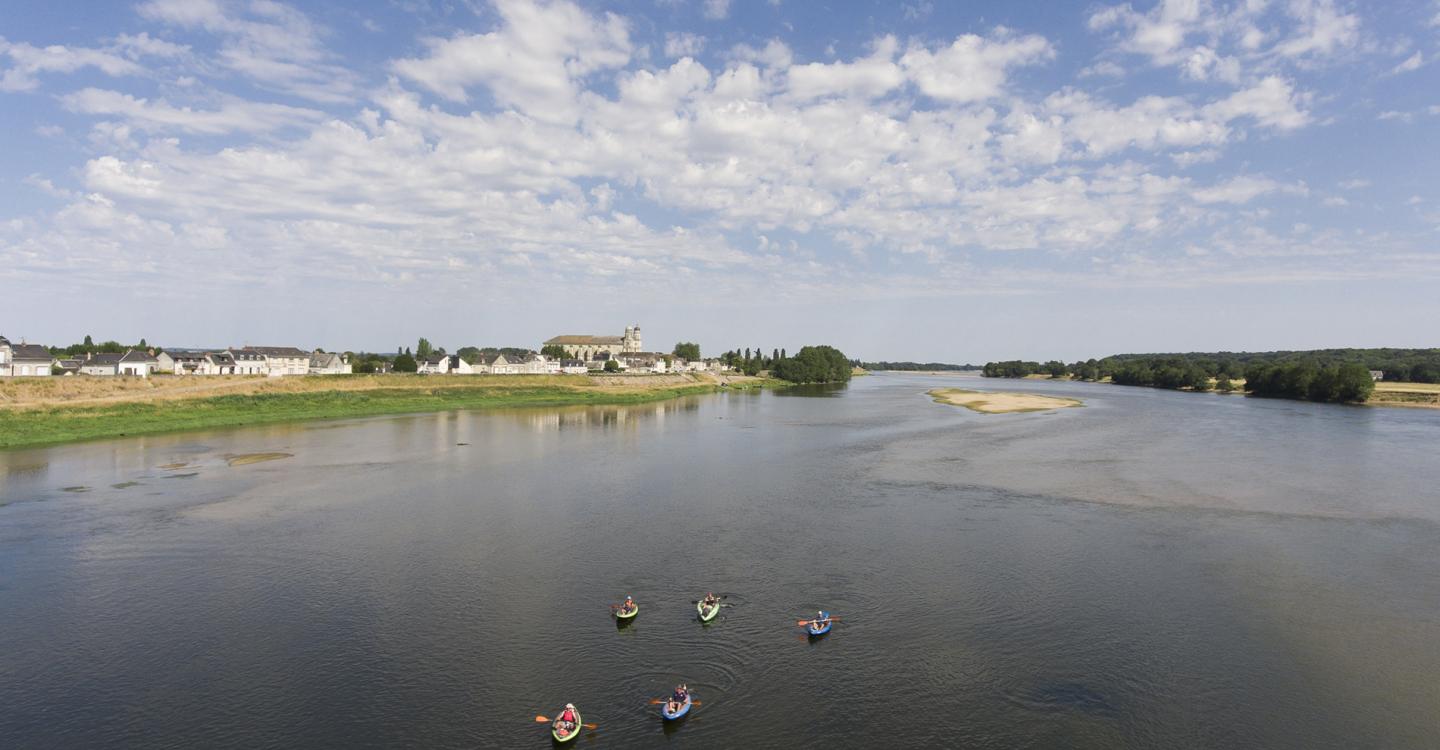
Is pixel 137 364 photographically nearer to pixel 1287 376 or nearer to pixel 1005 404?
pixel 1005 404

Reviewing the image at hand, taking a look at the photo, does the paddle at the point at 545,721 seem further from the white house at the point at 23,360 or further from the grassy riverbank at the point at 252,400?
the white house at the point at 23,360

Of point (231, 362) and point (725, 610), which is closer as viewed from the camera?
point (725, 610)

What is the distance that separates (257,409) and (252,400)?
3.07m

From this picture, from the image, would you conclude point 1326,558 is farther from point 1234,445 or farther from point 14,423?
point 14,423

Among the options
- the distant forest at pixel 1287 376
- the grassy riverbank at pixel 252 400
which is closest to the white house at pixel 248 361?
the grassy riverbank at pixel 252 400

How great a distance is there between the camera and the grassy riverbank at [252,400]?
54781 mm

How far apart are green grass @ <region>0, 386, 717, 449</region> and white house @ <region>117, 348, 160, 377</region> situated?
34428 millimetres

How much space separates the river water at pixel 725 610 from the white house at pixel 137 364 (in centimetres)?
6182

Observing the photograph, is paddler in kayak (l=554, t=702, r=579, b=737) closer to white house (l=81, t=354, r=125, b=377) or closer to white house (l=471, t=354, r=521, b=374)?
white house (l=81, t=354, r=125, b=377)

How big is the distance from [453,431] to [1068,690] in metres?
54.9

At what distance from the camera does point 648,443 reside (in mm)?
55594

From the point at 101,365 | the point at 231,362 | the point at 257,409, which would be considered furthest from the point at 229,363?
the point at 257,409

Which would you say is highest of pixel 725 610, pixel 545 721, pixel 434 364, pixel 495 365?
pixel 434 364

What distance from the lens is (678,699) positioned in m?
14.9
